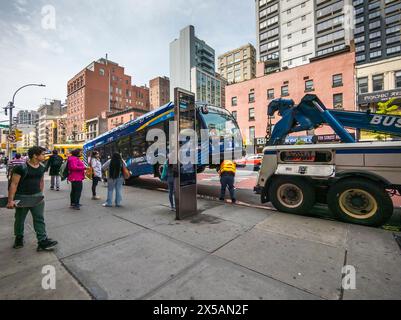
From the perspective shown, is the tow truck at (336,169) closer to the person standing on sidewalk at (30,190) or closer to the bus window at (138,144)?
Answer: the person standing on sidewalk at (30,190)

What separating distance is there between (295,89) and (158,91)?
243ft

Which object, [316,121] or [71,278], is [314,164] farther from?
[71,278]

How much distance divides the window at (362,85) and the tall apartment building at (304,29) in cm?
1666

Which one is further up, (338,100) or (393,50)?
(393,50)

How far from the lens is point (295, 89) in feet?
97.2

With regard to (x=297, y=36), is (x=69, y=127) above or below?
below

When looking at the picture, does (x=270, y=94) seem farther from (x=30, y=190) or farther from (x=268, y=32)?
(x=30, y=190)

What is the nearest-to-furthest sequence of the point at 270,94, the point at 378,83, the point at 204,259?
the point at 204,259
the point at 378,83
the point at 270,94

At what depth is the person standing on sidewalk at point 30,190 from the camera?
11.0 ft

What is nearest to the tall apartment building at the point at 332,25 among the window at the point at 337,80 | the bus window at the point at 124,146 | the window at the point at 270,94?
the window at the point at 337,80

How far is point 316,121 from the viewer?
600cm

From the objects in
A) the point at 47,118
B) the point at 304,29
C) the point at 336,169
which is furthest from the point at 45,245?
the point at 47,118

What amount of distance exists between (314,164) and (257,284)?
3.72m
